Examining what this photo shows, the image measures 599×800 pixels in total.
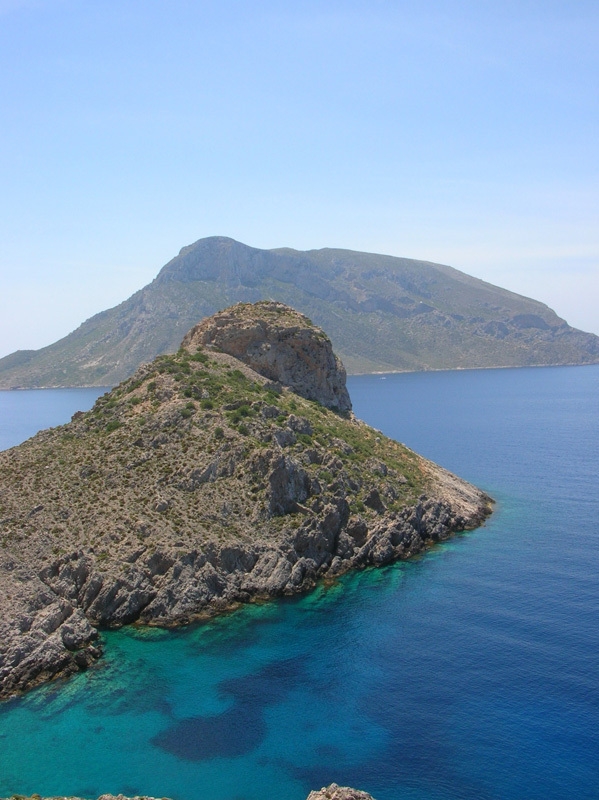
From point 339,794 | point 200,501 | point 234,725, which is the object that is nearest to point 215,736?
point 234,725

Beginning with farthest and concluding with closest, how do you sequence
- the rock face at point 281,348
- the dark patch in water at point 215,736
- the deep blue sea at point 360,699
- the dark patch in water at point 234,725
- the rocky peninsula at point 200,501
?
the rock face at point 281,348, the rocky peninsula at point 200,501, the dark patch in water at point 234,725, the dark patch in water at point 215,736, the deep blue sea at point 360,699

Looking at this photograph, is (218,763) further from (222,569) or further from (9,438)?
(9,438)

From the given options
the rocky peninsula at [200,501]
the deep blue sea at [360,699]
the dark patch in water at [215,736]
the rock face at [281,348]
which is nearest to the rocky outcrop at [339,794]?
the deep blue sea at [360,699]

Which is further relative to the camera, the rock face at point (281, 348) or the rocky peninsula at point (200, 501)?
the rock face at point (281, 348)

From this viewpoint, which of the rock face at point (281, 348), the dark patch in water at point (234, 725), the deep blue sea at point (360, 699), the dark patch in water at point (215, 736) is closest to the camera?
the deep blue sea at point (360, 699)

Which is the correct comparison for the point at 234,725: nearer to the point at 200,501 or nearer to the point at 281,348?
the point at 200,501

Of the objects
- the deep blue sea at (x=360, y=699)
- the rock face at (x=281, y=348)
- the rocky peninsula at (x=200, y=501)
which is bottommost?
the deep blue sea at (x=360, y=699)

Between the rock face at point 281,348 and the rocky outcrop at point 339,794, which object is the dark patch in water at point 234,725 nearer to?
the rocky outcrop at point 339,794

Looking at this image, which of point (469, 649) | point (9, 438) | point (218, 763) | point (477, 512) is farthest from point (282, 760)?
point (9, 438)

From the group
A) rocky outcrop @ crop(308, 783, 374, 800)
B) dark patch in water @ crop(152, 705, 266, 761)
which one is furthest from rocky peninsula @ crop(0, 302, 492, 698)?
rocky outcrop @ crop(308, 783, 374, 800)
